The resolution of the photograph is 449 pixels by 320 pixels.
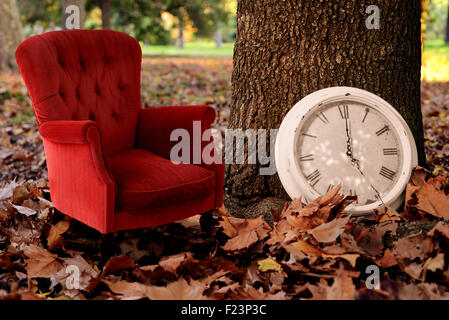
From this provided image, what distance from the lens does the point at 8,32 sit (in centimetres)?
1038

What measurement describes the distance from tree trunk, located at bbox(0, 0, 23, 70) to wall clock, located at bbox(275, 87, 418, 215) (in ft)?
30.0

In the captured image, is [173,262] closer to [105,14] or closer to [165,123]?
[165,123]

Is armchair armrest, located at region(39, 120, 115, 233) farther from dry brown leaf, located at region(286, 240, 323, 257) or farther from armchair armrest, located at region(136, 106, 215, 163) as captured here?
dry brown leaf, located at region(286, 240, 323, 257)

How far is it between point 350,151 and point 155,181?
1180 mm

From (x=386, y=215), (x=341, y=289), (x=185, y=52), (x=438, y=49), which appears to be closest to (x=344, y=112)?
(x=386, y=215)

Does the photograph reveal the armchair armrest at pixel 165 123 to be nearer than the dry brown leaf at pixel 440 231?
No

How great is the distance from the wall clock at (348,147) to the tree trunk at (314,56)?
197 mm

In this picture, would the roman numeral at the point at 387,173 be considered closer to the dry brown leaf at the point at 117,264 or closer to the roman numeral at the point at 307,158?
the roman numeral at the point at 307,158

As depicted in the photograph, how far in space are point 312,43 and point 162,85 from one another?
215 inches

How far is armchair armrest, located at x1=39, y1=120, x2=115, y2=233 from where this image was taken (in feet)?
8.21

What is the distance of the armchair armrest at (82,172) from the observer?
98.5 inches

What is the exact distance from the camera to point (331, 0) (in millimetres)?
3000

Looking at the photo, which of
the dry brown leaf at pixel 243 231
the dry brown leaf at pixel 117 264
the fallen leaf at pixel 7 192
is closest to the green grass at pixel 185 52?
the fallen leaf at pixel 7 192
